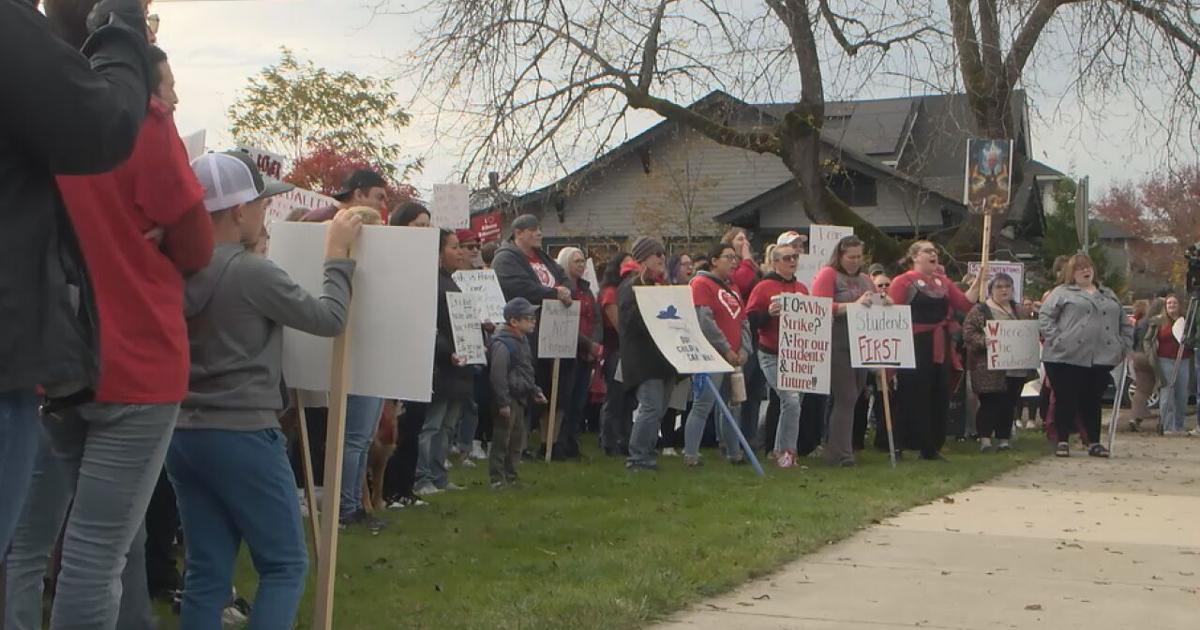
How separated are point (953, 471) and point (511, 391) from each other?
407cm

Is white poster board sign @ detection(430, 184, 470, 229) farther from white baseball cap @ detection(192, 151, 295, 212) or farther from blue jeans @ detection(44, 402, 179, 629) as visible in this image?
blue jeans @ detection(44, 402, 179, 629)

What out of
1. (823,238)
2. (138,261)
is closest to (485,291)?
(823,238)

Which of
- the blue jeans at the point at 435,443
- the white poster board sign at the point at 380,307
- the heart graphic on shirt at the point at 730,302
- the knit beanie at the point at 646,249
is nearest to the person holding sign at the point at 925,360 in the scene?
the heart graphic on shirt at the point at 730,302

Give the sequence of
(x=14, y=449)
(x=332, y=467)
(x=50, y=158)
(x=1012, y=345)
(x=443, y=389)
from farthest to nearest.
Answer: (x=1012, y=345), (x=443, y=389), (x=332, y=467), (x=14, y=449), (x=50, y=158)

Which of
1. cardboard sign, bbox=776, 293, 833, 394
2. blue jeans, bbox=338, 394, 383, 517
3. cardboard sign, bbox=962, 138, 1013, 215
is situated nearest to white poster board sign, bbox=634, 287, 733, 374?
cardboard sign, bbox=776, 293, 833, 394

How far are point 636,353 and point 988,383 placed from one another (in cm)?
447

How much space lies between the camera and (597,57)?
61.5 ft

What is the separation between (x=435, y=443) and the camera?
10.4 m

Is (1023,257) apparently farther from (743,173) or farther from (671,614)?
(671,614)

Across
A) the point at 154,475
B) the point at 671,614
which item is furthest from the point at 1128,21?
the point at 154,475

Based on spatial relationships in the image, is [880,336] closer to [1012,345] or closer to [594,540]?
[1012,345]

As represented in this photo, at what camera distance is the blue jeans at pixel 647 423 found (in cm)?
1228

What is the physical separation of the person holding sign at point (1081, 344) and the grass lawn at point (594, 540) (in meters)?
2.19

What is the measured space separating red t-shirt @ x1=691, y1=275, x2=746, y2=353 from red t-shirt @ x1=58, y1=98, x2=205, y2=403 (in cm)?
921
